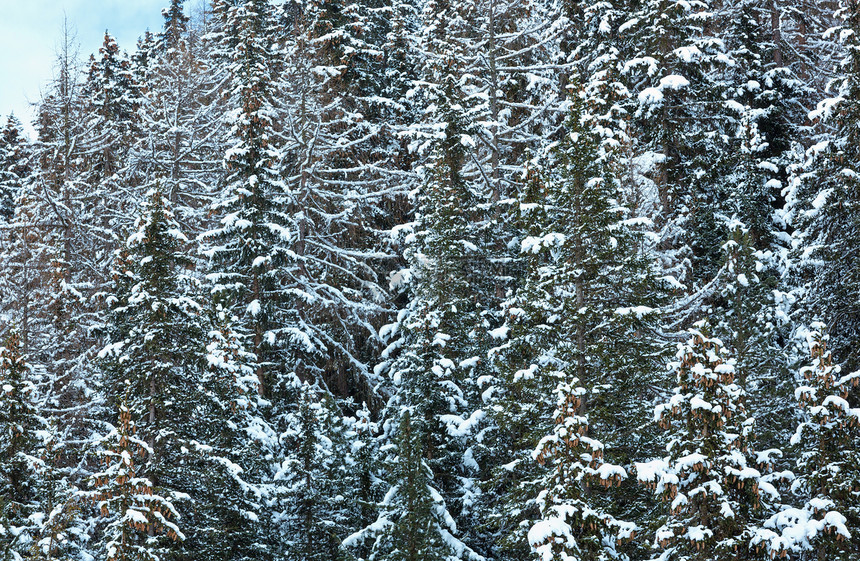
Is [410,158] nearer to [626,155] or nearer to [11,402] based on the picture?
[626,155]

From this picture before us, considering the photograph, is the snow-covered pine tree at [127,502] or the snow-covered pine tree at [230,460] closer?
the snow-covered pine tree at [127,502]

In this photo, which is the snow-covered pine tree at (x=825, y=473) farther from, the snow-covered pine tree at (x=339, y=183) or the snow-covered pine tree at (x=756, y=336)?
the snow-covered pine tree at (x=339, y=183)

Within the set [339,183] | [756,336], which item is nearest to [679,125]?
[756,336]

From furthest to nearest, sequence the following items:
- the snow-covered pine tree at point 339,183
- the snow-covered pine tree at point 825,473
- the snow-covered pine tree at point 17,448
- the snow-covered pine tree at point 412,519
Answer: the snow-covered pine tree at point 339,183
the snow-covered pine tree at point 412,519
the snow-covered pine tree at point 17,448
the snow-covered pine tree at point 825,473

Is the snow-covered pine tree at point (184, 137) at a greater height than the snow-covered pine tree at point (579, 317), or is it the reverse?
the snow-covered pine tree at point (184, 137)

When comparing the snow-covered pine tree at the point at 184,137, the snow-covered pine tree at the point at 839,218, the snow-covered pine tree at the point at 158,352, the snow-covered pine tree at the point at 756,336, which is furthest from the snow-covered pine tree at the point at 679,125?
the snow-covered pine tree at the point at 184,137

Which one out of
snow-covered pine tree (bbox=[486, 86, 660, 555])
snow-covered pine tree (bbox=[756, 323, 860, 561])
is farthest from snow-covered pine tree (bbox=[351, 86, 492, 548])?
snow-covered pine tree (bbox=[756, 323, 860, 561])

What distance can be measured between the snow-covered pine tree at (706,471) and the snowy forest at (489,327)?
64mm

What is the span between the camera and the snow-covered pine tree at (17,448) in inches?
680

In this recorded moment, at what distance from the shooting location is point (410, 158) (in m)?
33.5

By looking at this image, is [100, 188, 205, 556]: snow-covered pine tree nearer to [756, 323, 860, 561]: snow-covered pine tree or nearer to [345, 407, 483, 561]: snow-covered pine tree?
[345, 407, 483, 561]: snow-covered pine tree

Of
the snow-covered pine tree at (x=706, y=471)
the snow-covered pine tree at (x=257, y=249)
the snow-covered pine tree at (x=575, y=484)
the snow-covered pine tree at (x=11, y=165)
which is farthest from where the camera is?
the snow-covered pine tree at (x=11, y=165)

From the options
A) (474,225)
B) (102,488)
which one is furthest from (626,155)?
(102,488)

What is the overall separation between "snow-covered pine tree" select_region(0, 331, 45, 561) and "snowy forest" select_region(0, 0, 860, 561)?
8 centimetres
